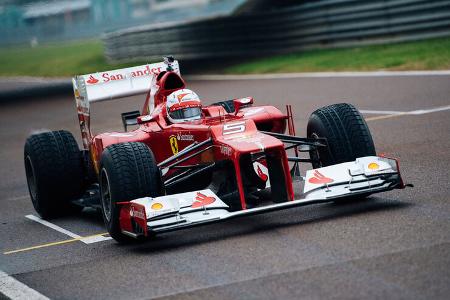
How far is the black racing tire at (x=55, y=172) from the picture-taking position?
11.7 meters

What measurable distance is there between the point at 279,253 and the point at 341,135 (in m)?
2.16

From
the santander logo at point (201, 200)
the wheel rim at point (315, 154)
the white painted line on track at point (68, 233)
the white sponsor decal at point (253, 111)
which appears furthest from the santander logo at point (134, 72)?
the santander logo at point (201, 200)

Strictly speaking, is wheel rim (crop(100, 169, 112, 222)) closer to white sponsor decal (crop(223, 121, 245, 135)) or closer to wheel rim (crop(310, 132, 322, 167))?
white sponsor decal (crop(223, 121, 245, 135))

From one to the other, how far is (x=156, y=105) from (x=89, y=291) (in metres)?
3.89

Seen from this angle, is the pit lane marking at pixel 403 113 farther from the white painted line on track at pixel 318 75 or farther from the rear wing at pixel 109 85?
the rear wing at pixel 109 85

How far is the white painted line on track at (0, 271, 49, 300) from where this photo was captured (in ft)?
26.3

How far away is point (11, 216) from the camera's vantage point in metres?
12.4

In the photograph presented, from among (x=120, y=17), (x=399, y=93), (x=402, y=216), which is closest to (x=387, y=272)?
(x=402, y=216)

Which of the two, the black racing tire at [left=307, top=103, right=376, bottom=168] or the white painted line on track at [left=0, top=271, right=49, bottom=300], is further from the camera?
the black racing tire at [left=307, top=103, right=376, bottom=168]

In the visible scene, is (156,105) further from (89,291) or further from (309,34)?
(309,34)

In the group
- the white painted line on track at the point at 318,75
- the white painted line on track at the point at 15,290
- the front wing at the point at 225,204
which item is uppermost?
the front wing at the point at 225,204

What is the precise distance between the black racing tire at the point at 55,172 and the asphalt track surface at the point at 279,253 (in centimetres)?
22

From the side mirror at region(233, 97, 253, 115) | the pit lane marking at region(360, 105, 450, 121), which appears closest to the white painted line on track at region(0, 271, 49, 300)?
the side mirror at region(233, 97, 253, 115)

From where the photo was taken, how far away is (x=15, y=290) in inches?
326
